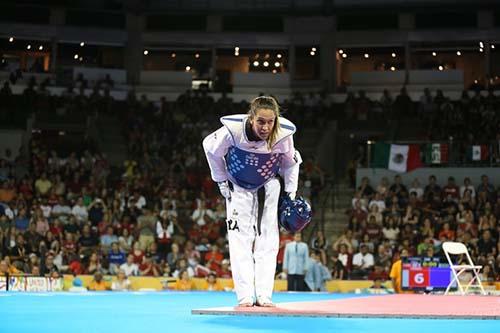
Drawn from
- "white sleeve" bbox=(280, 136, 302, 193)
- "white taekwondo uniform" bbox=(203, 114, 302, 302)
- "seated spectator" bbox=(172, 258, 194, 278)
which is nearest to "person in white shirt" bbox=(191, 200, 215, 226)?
"seated spectator" bbox=(172, 258, 194, 278)

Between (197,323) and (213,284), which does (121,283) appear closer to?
(213,284)

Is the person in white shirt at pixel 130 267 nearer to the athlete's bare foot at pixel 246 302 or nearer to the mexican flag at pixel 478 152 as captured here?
the mexican flag at pixel 478 152

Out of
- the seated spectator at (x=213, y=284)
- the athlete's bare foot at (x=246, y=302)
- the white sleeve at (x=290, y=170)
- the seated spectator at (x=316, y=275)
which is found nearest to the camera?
the athlete's bare foot at (x=246, y=302)

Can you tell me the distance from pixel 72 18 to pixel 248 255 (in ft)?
90.9

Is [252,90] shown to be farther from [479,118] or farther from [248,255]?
[248,255]

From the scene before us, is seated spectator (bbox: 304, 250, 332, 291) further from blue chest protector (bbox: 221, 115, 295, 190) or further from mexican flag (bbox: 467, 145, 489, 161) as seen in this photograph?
blue chest protector (bbox: 221, 115, 295, 190)

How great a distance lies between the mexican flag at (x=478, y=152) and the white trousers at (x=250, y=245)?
17.2 meters

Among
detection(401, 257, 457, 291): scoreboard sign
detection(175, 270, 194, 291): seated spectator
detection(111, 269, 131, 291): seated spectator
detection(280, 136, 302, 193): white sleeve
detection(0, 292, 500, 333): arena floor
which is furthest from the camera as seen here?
detection(175, 270, 194, 291): seated spectator

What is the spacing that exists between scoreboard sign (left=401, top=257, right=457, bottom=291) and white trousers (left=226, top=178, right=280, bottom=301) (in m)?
8.83

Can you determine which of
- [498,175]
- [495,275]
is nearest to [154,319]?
[495,275]

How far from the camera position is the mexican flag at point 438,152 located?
78.2ft

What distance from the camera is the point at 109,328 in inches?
212

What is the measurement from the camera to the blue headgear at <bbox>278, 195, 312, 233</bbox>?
23.9 ft

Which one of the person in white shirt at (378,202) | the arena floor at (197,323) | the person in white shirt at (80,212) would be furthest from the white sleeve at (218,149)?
the person in white shirt at (80,212)
